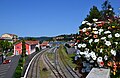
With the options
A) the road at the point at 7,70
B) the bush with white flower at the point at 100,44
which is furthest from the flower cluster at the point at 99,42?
the road at the point at 7,70

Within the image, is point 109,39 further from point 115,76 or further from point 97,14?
point 97,14

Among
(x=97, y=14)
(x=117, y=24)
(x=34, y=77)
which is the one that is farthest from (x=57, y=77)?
(x=97, y=14)

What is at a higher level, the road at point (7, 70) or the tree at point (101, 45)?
the tree at point (101, 45)

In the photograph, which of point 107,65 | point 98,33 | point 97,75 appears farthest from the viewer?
point 98,33

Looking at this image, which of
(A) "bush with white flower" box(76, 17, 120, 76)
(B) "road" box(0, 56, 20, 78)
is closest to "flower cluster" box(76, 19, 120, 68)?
(A) "bush with white flower" box(76, 17, 120, 76)

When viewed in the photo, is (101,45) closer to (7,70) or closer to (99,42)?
(99,42)

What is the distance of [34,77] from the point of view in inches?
1403

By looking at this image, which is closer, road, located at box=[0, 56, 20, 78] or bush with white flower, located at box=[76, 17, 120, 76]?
bush with white flower, located at box=[76, 17, 120, 76]

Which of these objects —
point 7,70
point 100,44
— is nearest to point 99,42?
point 100,44

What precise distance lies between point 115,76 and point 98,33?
98cm

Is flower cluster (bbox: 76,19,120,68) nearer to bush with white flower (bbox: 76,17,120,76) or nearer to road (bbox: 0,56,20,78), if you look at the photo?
bush with white flower (bbox: 76,17,120,76)

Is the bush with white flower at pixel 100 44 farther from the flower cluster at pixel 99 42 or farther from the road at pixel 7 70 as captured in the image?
the road at pixel 7 70

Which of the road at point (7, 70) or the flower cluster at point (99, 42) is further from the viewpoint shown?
the road at point (7, 70)

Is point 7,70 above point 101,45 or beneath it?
beneath
